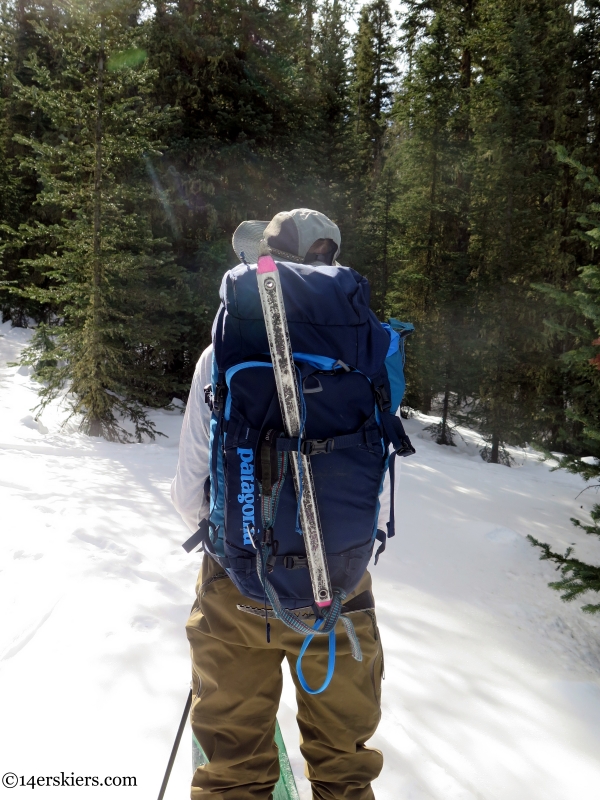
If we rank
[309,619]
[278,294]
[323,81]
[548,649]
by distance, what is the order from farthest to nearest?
1. [323,81]
2. [548,649]
3. [309,619]
4. [278,294]

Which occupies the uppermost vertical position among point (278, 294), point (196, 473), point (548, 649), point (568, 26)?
point (568, 26)

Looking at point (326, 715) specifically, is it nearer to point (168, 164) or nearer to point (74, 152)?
point (74, 152)

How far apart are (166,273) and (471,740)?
809 cm

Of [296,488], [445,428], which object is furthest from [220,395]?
[445,428]

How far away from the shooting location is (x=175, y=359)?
36.0 ft

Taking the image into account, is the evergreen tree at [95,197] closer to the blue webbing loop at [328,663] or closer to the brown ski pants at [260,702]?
the brown ski pants at [260,702]

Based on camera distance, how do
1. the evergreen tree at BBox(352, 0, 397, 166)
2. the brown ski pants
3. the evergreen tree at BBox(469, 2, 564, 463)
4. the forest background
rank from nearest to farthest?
the brown ski pants → the forest background → the evergreen tree at BBox(469, 2, 564, 463) → the evergreen tree at BBox(352, 0, 397, 166)

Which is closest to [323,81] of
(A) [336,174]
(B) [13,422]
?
(A) [336,174]

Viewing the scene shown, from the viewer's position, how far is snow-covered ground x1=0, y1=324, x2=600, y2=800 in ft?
7.57

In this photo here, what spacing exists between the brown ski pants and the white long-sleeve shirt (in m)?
0.27

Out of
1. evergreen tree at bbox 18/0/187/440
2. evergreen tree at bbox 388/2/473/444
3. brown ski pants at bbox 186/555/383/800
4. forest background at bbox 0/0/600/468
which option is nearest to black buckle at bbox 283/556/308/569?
brown ski pants at bbox 186/555/383/800

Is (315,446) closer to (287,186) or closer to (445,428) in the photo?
(287,186)

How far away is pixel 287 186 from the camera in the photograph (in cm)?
1119

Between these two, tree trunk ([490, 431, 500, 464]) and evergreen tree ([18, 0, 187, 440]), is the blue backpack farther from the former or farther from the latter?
tree trunk ([490, 431, 500, 464])
